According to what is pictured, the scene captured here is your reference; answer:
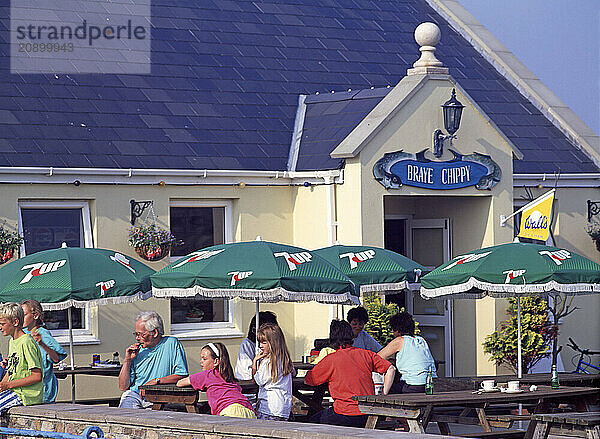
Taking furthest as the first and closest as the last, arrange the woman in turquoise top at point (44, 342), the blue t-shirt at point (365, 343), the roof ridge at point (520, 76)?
1. the roof ridge at point (520, 76)
2. the blue t-shirt at point (365, 343)
3. the woman in turquoise top at point (44, 342)

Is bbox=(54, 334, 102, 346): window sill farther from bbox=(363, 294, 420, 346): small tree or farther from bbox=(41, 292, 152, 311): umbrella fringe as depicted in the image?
bbox=(363, 294, 420, 346): small tree

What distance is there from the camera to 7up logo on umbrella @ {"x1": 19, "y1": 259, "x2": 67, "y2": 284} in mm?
12562

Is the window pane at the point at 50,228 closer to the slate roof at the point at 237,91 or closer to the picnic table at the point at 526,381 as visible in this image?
the slate roof at the point at 237,91

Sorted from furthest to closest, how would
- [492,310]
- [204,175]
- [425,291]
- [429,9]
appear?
[429,9] < [492,310] < [204,175] < [425,291]

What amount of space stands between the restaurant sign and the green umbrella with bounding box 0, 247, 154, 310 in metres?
4.56

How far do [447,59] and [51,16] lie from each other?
7149mm

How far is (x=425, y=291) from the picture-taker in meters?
12.9

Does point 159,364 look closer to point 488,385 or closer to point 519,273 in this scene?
point 488,385

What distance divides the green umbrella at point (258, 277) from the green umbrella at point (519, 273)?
1.18 meters

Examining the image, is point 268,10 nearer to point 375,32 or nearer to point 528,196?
point 375,32

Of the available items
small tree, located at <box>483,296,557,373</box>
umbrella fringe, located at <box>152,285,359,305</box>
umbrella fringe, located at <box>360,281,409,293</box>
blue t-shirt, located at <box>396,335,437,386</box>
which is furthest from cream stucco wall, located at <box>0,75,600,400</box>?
umbrella fringe, located at <box>152,285,359,305</box>

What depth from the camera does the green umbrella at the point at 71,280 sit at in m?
12.3

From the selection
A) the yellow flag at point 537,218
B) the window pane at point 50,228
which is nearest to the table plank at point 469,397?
the yellow flag at point 537,218

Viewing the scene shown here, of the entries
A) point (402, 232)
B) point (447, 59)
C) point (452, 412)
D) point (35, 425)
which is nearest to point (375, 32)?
point (447, 59)
